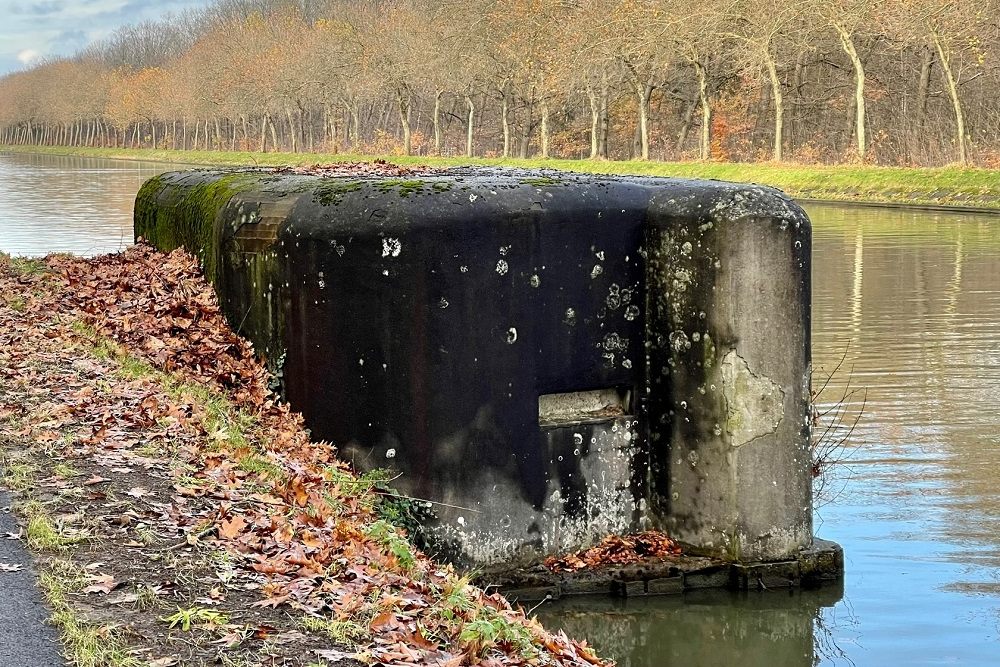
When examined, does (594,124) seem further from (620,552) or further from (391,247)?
(391,247)

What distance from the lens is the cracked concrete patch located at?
7.25 metres

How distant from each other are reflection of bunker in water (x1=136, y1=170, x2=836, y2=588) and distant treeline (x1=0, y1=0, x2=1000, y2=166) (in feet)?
103

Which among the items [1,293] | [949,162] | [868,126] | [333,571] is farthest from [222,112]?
[333,571]

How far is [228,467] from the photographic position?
648cm

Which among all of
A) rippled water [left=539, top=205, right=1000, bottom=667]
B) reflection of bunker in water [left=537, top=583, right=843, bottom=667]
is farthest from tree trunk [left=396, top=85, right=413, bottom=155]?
reflection of bunker in water [left=537, top=583, right=843, bottom=667]

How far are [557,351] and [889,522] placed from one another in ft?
8.83

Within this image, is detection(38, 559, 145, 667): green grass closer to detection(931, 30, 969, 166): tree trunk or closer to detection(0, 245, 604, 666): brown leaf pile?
detection(0, 245, 604, 666): brown leaf pile

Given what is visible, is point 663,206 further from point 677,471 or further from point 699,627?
point 699,627

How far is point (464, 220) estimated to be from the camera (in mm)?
7090

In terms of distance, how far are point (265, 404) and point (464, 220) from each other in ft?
5.54

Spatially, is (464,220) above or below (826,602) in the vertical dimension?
above

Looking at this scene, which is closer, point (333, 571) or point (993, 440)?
point (333, 571)

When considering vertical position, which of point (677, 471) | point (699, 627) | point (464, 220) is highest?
point (464, 220)

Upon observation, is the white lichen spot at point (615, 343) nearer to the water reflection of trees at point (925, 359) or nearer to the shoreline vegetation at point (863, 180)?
the water reflection of trees at point (925, 359)
